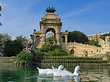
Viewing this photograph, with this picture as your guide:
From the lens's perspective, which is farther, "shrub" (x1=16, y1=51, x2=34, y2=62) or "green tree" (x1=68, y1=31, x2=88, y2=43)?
"green tree" (x1=68, y1=31, x2=88, y2=43)

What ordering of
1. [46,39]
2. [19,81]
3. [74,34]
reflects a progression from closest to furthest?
[19,81]
[46,39]
[74,34]

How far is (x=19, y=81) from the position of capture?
8812 mm

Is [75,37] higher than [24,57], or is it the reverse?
[75,37]

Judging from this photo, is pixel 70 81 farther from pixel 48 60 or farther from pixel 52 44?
pixel 52 44

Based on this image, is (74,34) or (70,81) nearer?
(70,81)

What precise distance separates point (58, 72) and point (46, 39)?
3978cm

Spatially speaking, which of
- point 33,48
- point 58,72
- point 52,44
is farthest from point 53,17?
point 58,72

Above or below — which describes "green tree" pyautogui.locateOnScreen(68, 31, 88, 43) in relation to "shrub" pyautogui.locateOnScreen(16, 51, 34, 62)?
above

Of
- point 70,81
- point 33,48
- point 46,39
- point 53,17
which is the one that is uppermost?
point 53,17

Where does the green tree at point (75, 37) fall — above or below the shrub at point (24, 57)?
above

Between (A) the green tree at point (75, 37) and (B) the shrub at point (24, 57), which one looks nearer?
(B) the shrub at point (24, 57)

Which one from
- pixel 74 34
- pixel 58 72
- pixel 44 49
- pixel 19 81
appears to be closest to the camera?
pixel 19 81

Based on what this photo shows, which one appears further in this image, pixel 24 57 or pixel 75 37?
pixel 75 37

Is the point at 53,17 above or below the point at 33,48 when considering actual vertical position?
above
